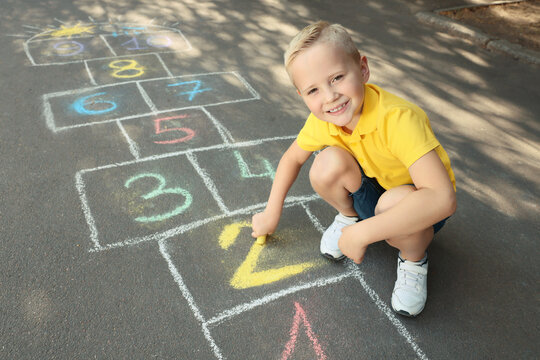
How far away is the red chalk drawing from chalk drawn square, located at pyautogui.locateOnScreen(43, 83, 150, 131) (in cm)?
195

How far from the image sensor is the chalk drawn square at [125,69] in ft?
11.6

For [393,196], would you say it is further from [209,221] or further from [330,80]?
[209,221]

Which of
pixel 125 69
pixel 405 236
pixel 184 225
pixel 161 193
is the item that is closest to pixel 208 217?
pixel 184 225

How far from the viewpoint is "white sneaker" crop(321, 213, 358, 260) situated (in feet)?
6.98

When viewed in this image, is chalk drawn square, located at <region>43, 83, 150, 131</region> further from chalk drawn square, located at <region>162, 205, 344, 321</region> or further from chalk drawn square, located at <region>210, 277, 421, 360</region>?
chalk drawn square, located at <region>210, 277, 421, 360</region>

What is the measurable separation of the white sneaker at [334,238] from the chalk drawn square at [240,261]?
44 millimetres

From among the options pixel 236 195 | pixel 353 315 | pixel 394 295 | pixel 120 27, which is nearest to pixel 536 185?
pixel 394 295

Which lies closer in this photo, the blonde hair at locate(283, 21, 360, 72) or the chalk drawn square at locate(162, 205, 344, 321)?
the blonde hair at locate(283, 21, 360, 72)

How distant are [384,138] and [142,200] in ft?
4.58

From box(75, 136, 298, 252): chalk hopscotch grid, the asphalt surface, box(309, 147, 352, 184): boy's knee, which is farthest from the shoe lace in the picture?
box(75, 136, 298, 252): chalk hopscotch grid

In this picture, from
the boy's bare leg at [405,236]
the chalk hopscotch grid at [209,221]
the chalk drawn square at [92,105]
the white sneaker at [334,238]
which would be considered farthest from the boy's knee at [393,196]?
the chalk drawn square at [92,105]

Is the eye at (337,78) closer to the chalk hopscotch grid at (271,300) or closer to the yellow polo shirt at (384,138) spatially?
the yellow polo shirt at (384,138)

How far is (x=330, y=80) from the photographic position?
1.59 meters

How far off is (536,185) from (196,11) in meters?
4.03
